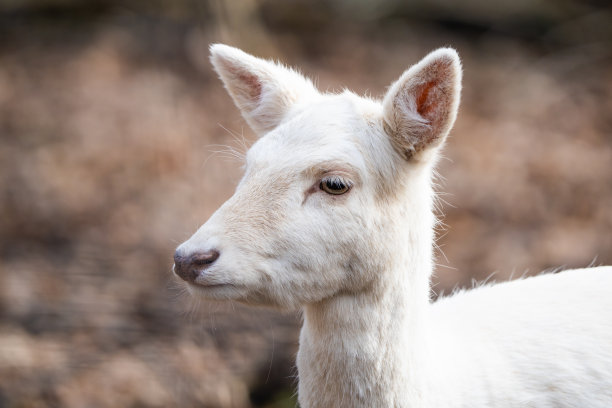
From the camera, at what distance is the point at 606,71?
10844 millimetres

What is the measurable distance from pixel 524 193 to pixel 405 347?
6.38 metres

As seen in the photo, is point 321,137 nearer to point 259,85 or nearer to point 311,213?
point 311,213

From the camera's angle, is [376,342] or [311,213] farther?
[376,342]

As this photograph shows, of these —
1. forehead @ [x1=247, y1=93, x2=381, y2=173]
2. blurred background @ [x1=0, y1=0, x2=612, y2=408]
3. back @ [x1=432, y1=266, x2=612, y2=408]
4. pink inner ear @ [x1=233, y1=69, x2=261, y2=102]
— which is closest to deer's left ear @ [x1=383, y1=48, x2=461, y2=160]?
forehead @ [x1=247, y1=93, x2=381, y2=173]

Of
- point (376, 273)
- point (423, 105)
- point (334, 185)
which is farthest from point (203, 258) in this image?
point (423, 105)

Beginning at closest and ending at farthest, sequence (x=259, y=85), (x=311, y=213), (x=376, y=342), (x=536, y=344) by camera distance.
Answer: (x=311, y=213), (x=376, y=342), (x=536, y=344), (x=259, y=85)

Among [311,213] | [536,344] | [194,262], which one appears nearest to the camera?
[194,262]

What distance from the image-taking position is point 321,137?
2.65 m

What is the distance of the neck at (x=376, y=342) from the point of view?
8.64ft

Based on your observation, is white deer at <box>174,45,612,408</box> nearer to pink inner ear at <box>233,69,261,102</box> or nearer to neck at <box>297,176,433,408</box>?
neck at <box>297,176,433,408</box>

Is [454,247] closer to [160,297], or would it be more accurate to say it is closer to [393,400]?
[160,297]

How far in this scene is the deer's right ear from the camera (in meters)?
3.03

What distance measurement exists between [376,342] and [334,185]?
619 mm

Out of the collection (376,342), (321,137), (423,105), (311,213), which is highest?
(423,105)
